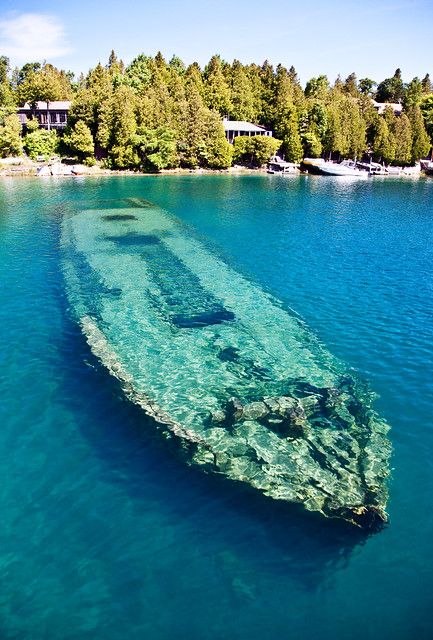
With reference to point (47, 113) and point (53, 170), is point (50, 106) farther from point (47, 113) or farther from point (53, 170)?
point (53, 170)

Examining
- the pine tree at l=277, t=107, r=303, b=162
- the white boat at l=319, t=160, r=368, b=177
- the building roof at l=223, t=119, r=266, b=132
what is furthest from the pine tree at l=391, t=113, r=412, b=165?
the building roof at l=223, t=119, r=266, b=132

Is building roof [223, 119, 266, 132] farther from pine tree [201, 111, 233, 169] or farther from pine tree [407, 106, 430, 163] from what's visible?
pine tree [407, 106, 430, 163]

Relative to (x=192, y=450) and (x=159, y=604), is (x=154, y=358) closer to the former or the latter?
(x=192, y=450)

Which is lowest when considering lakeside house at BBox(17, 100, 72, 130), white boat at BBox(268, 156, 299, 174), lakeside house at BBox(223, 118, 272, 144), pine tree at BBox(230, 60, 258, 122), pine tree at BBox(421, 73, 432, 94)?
white boat at BBox(268, 156, 299, 174)

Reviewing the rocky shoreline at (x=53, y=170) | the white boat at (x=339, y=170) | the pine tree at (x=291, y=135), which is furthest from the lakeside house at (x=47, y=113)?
the white boat at (x=339, y=170)

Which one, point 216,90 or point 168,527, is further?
point 216,90

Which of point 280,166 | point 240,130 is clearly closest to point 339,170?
point 280,166
